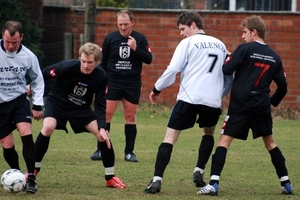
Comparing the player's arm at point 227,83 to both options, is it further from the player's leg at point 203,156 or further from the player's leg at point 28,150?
the player's leg at point 28,150

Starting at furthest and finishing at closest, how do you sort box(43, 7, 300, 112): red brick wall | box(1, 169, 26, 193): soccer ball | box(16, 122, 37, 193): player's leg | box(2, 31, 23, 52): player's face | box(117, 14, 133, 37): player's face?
box(43, 7, 300, 112): red brick wall
box(117, 14, 133, 37): player's face
box(16, 122, 37, 193): player's leg
box(2, 31, 23, 52): player's face
box(1, 169, 26, 193): soccer ball

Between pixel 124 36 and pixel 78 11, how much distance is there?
25.6 feet

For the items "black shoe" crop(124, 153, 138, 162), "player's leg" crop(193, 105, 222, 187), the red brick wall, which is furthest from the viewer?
the red brick wall

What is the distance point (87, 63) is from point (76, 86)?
40cm

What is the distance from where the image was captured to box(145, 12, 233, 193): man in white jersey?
809cm

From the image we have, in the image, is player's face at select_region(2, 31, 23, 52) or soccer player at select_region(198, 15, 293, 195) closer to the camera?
player's face at select_region(2, 31, 23, 52)

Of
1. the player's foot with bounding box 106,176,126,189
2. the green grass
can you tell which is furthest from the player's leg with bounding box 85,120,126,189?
the green grass

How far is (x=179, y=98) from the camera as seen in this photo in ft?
27.1

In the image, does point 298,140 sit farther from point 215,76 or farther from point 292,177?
point 215,76

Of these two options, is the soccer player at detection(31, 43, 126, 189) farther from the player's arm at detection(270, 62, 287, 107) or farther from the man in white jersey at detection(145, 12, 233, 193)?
the player's arm at detection(270, 62, 287, 107)

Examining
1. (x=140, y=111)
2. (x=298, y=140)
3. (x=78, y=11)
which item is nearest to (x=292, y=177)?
(x=298, y=140)

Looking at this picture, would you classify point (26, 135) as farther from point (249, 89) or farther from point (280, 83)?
point (280, 83)

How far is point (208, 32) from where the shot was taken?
59.2 feet

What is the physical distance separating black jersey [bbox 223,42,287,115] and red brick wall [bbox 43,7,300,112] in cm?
988
